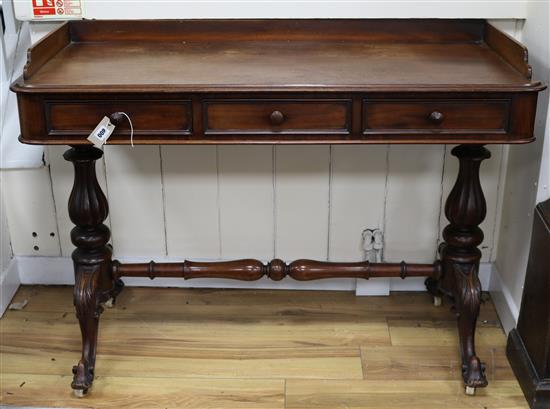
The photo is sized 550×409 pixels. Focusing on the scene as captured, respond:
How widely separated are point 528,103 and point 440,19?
52cm

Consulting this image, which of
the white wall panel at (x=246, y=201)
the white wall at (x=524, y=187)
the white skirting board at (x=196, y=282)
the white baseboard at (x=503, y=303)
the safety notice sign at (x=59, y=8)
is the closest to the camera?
the white wall at (x=524, y=187)

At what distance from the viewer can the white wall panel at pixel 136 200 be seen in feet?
8.25

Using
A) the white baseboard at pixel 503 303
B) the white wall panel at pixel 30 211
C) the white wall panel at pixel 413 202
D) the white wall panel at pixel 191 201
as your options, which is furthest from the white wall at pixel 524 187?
the white wall panel at pixel 30 211

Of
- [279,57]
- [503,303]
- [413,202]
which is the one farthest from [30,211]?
[503,303]

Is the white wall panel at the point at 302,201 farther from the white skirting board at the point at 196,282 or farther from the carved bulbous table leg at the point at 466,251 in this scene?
the carved bulbous table leg at the point at 466,251

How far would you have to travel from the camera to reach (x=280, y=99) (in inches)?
73.0

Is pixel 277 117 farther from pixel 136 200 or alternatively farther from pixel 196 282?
pixel 196 282

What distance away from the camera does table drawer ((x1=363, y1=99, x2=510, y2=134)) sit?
6.10 ft

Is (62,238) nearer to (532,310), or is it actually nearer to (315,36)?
(315,36)

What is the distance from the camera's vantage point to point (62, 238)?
8.80ft

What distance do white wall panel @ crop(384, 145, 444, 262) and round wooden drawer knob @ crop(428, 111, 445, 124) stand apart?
0.60 metres

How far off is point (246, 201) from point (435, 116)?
2.91 feet

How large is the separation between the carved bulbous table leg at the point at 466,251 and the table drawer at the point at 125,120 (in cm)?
81

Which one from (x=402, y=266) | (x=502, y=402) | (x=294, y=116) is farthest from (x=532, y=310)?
(x=294, y=116)
